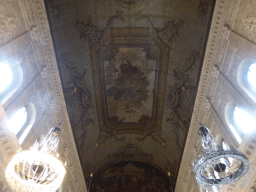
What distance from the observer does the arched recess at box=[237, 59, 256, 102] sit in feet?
19.4

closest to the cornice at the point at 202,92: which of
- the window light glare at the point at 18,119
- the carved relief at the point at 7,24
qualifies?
the carved relief at the point at 7,24

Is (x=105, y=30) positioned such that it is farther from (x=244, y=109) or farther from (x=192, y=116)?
(x=244, y=109)

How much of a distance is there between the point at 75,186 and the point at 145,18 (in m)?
8.72

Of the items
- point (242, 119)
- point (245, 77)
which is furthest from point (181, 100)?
point (245, 77)

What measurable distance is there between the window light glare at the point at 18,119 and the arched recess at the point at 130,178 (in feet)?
26.1

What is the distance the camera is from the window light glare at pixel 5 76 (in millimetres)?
5679

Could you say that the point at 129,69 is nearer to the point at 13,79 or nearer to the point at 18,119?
the point at 13,79

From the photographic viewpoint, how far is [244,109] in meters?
6.07

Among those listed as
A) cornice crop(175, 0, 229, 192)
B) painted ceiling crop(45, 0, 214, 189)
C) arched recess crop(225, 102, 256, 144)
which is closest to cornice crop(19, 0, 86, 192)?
painted ceiling crop(45, 0, 214, 189)

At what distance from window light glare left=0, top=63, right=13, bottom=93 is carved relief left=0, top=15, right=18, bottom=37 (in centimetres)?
87

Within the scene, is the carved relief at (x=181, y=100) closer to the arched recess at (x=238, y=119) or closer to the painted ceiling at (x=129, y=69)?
the painted ceiling at (x=129, y=69)

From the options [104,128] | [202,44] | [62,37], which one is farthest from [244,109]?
[104,128]

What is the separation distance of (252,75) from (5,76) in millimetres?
6982

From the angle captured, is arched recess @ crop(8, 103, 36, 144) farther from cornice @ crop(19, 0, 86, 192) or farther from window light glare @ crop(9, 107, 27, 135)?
cornice @ crop(19, 0, 86, 192)
